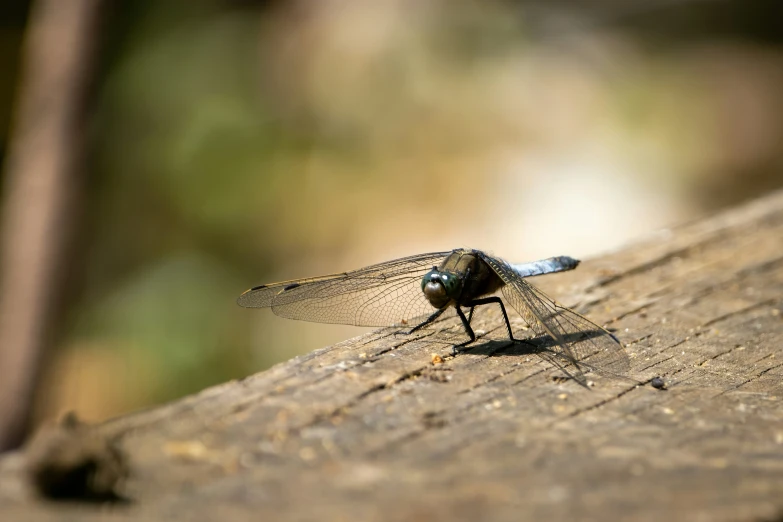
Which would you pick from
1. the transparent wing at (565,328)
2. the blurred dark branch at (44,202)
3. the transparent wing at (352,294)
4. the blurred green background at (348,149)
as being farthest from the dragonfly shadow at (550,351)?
the blurred green background at (348,149)

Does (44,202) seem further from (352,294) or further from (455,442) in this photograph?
(455,442)

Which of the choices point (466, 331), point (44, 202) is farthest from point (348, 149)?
point (466, 331)

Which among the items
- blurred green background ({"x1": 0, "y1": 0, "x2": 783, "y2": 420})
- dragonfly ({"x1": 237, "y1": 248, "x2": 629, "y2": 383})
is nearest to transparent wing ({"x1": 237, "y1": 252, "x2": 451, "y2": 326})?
dragonfly ({"x1": 237, "y1": 248, "x2": 629, "y2": 383})

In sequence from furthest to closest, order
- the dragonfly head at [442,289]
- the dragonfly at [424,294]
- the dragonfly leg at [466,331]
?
the dragonfly head at [442,289]
the dragonfly at [424,294]
the dragonfly leg at [466,331]

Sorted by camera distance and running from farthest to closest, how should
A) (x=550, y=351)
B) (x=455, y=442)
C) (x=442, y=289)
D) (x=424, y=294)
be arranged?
(x=424, y=294) → (x=442, y=289) → (x=550, y=351) → (x=455, y=442)

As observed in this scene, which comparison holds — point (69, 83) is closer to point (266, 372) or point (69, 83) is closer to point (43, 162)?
point (43, 162)

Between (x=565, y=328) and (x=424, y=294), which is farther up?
(x=424, y=294)

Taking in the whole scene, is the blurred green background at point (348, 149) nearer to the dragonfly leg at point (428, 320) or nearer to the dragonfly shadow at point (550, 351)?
the dragonfly leg at point (428, 320)
